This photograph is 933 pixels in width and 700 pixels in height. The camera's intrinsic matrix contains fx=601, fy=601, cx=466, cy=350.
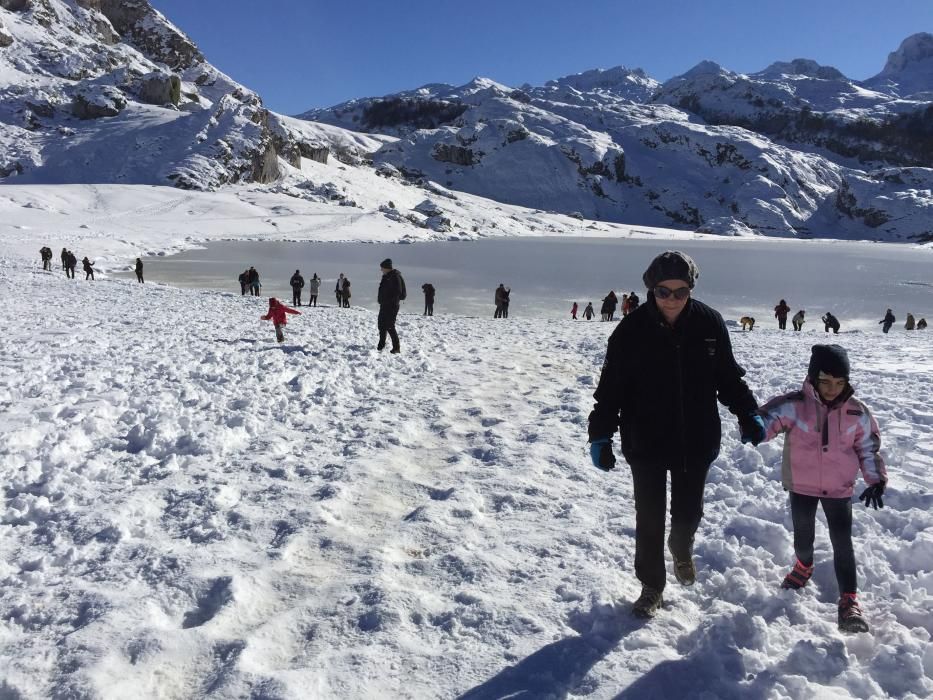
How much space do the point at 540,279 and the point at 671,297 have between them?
130 ft

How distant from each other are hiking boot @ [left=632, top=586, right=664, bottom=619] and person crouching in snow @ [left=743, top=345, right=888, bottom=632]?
1011mm

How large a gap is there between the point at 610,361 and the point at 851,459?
1.55 meters

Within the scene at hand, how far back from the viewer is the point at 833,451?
3504 millimetres

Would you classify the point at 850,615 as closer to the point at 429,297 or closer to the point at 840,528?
the point at 840,528

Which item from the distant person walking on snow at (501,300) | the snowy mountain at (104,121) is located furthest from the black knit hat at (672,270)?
the snowy mountain at (104,121)

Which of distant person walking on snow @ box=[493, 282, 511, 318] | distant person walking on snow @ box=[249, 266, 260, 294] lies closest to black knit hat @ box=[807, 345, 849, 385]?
distant person walking on snow @ box=[493, 282, 511, 318]

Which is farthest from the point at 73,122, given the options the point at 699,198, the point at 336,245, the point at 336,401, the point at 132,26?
the point at 699,198

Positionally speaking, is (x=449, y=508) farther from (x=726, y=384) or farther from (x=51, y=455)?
(x=51, y=455)

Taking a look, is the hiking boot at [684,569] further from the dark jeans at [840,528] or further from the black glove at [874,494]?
the black glove at [874,494]

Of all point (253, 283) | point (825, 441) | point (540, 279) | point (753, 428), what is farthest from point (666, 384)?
point (540, 279)

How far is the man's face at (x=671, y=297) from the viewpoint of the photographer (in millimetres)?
3199

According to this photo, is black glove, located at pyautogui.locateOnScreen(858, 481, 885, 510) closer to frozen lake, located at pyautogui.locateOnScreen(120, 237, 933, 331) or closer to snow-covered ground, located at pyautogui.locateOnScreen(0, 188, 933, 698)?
snow-covered ground, located at pyautogui.locateOnScreen(0, 188, 933, 698)

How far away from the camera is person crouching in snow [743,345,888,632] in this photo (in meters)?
3.42

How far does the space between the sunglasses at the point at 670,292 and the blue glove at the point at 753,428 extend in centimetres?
82
